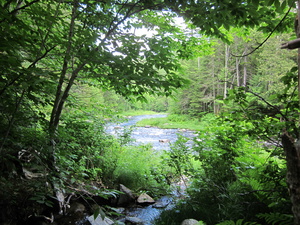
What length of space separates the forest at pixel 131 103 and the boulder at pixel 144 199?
28 centimetres

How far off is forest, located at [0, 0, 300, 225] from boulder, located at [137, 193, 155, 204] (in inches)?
11.2

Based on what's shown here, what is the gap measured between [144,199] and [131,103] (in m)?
3.01

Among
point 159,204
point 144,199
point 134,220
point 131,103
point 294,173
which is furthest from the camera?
point 144,199

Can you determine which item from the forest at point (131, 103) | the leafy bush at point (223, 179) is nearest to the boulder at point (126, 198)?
the forest at point (131, 103)

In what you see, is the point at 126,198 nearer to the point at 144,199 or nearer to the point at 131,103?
the point at 144,199

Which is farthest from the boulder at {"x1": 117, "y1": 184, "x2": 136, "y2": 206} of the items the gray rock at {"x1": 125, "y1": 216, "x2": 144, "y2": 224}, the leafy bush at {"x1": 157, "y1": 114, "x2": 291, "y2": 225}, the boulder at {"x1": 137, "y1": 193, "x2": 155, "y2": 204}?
the leafy bush at {"x1": 157, "y1": 114, "x2": 291, "y2": 225}

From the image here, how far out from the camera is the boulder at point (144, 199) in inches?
203

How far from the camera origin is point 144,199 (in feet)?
17.1

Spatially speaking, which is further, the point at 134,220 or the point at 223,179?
the point at 134,220

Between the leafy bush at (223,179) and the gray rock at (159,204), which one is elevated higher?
the leafy bush at (223,179)

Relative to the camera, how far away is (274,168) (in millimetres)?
2574

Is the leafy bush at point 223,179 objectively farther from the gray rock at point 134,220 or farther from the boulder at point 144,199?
the boulder at point 144,199

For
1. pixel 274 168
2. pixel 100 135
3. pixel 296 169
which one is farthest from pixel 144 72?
pixel 100 135

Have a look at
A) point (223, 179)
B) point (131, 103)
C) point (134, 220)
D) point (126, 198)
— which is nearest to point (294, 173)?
point (223, 179)
